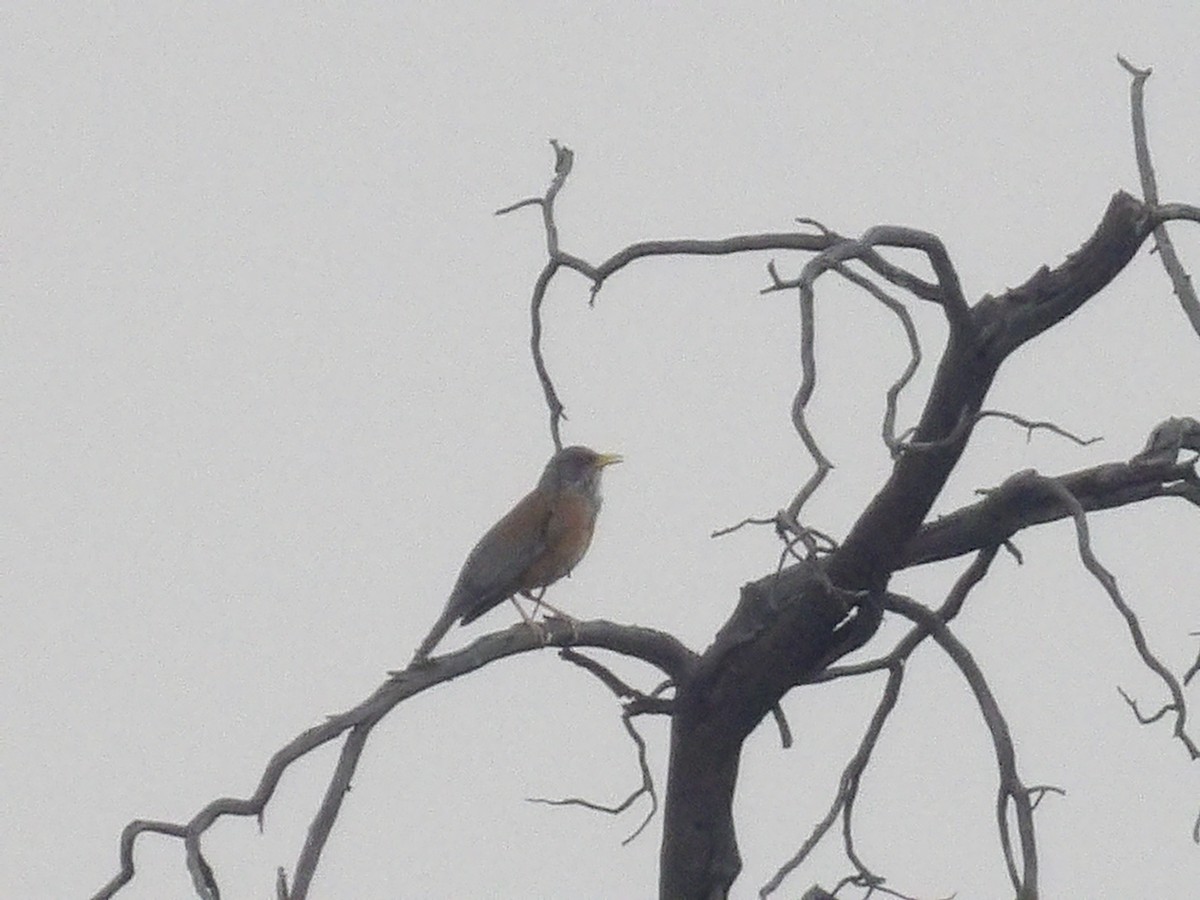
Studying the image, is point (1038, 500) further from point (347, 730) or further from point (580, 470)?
point (580, 470)

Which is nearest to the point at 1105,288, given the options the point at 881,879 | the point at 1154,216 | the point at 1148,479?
the point at 1154,216

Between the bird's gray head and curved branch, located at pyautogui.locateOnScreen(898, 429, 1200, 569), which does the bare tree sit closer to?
curved branch, located at pyautogui.locateOnScreen(898, 429, 1200, 569)

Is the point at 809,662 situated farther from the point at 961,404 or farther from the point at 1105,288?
the point at 1105,288

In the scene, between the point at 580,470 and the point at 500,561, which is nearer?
the point at 500,561

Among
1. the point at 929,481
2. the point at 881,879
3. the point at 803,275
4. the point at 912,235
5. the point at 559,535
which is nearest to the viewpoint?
the point at 803,275

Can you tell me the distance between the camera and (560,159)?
534 centimetres

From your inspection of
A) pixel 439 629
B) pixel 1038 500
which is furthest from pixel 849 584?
pixel 439 629

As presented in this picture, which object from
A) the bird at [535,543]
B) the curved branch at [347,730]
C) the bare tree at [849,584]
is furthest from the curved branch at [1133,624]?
the bird at [535,543]

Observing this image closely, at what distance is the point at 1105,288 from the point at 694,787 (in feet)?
5.55

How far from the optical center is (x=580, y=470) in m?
8.48

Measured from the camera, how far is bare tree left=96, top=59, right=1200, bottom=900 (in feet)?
15.8

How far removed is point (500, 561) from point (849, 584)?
8.25 feet

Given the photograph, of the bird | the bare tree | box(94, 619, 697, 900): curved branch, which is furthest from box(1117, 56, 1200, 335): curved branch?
the bird

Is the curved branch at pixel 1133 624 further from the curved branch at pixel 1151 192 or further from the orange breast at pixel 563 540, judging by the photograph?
the orange breast at pixel 563 540
